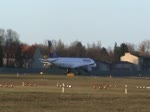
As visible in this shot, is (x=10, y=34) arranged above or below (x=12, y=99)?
above

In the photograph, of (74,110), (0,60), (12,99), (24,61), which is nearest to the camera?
(74,110)

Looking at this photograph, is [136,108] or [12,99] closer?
[136,108]

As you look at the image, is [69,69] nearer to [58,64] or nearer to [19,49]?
[58,64]

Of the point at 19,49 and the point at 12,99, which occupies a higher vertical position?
the point at 19,49

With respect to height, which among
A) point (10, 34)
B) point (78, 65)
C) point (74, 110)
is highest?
point (10, 34)

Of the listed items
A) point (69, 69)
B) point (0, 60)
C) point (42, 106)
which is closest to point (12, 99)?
point (42, 106)

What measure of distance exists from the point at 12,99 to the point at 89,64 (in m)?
105

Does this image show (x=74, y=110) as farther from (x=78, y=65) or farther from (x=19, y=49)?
(x=19, y=49)

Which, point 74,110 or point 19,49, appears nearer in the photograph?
point 74,110

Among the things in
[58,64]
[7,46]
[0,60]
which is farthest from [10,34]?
[58,64]

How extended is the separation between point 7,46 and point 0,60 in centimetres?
2351

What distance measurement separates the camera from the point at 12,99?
31188mm

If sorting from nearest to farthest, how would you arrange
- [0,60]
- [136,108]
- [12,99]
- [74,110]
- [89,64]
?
1. [74,110]
2. [136,108]
3. [12,99]
4. [89,64]
5. [0,60]

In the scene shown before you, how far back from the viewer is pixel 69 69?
13625 centimetres
